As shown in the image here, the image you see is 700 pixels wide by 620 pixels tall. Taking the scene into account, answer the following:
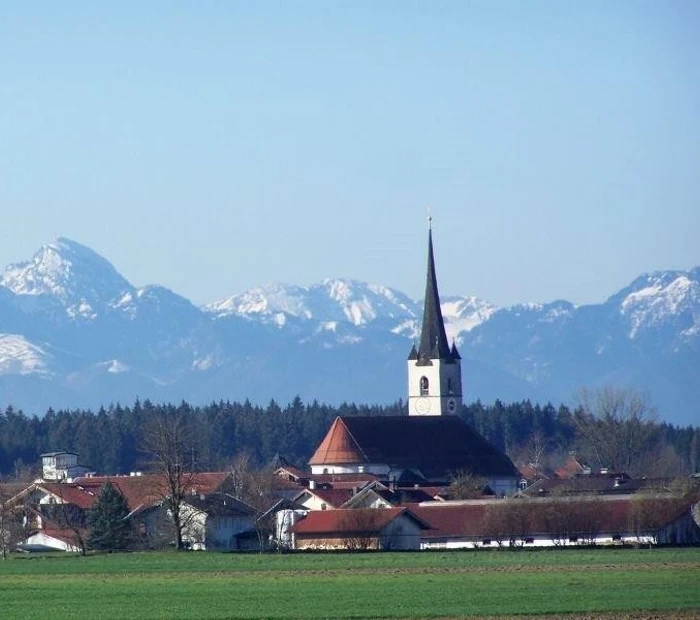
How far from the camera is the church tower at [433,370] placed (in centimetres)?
12725

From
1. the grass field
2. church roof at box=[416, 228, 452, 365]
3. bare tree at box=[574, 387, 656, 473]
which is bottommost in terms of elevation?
the grass field

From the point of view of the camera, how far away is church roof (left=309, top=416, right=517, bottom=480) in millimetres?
118125

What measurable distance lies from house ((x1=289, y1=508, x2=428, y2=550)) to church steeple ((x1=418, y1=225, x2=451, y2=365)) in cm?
4953

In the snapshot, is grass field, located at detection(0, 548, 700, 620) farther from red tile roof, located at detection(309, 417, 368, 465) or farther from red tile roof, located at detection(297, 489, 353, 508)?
red tile roof, located at detection(309, 417, 368, 465)

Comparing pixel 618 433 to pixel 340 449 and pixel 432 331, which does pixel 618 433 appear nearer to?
pixel 432 331

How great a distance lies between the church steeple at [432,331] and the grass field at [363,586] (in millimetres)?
60633

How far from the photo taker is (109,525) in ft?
251

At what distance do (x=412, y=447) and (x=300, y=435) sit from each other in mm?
47617

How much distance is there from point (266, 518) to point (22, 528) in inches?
371

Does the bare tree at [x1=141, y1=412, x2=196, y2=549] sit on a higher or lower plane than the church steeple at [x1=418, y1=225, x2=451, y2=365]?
lower

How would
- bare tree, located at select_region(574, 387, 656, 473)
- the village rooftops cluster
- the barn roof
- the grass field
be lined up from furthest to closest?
bare tree, located at select_region(574, 387, 656, 473) → the village rooftops cluster → the barn roof → the grass field

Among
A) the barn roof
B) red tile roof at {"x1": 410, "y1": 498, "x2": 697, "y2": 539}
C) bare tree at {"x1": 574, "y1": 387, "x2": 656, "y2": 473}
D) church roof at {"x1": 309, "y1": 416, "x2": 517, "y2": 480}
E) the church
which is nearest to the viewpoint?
the barn roof

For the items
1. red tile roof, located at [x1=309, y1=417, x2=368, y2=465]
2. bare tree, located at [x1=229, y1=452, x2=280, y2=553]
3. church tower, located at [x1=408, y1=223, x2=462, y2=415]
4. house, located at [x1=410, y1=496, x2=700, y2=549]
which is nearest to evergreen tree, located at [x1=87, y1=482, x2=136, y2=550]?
bare tree, located at [x1=229, y1=452, x2=280, y2=553]

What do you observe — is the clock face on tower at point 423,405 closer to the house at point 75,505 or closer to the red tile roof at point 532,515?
the house at point 75,505
